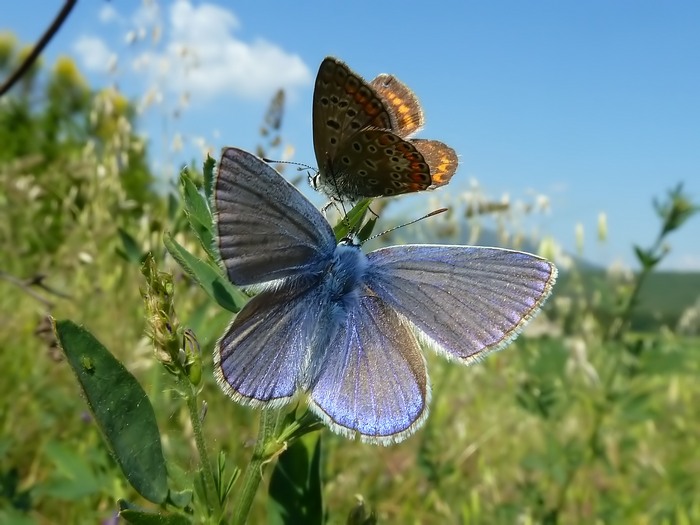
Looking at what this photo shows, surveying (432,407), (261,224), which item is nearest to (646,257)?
(432,407)

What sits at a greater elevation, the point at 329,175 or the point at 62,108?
the point at 329,175

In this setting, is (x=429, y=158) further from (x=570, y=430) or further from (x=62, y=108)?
(x=62, y=108)

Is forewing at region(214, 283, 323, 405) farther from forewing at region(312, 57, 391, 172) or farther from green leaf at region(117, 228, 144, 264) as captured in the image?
green leaf at region(117, 228, 144, 264)

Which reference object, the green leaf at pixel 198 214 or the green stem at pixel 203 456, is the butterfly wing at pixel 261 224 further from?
the green stem at pixel 203 456

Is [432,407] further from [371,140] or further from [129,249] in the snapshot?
[371,140]

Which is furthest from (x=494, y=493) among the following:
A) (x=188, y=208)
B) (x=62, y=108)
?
(x=62, y=108)

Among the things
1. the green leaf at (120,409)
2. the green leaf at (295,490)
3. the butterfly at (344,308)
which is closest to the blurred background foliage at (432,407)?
the butterfly at (344,308)
